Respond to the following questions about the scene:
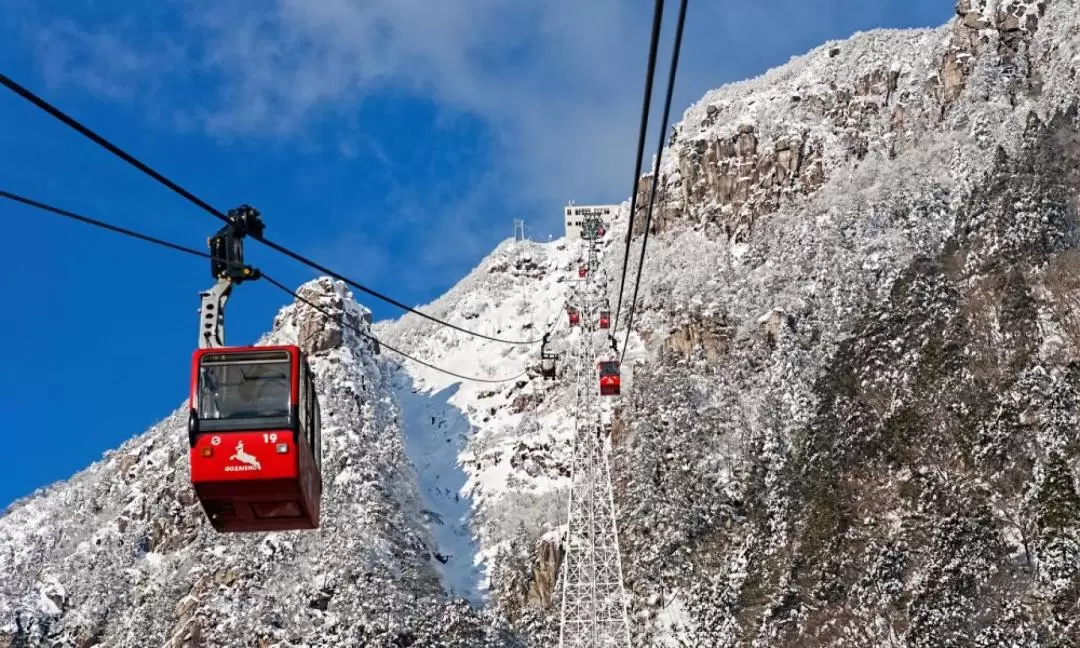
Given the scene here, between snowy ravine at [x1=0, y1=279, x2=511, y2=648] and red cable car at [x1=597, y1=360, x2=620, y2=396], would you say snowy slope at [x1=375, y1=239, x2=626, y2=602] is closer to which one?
snowy ravine at [x1=0, y1=279, x2=511, y2=648]

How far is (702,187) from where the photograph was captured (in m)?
84.1

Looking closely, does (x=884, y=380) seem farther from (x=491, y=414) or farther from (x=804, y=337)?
(x=491, y=414)

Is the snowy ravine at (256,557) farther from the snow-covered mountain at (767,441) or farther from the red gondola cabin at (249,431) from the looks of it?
the red gondola cabin at (249,431)

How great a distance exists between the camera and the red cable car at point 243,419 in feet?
36.9

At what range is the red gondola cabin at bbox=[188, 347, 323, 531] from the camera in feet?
36.9

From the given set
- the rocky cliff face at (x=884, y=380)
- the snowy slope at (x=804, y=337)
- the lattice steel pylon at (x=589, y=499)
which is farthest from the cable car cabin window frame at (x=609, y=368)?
the rocky cliff face at (x=884, y=380)

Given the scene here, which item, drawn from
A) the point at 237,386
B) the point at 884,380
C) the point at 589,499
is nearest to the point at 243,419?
the point at 237,386

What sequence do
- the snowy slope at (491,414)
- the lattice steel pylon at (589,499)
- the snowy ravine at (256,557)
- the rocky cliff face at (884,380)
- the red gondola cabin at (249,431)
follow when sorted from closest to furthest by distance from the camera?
the red gondola cabin at (249,431) < the lattice steel pylon at (589,499) < the rocky cliff face at (884,380) < the snowy ravine at (256,557) < the snowy slope at (491,414)

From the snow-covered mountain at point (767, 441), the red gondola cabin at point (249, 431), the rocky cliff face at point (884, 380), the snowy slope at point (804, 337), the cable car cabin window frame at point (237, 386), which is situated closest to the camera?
the red gondola cabin at point (249, 431)

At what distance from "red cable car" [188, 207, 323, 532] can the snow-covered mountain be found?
92.4ft

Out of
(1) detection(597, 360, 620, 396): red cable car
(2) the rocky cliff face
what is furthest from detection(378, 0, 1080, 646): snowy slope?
(1) detection(597, 360, 620, 396): red cable car

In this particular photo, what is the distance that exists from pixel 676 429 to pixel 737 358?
22.4 ft

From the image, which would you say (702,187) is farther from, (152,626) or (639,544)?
(152,626)

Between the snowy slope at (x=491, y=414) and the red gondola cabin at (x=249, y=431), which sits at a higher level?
the snowy slope at (x=491, y=414)
